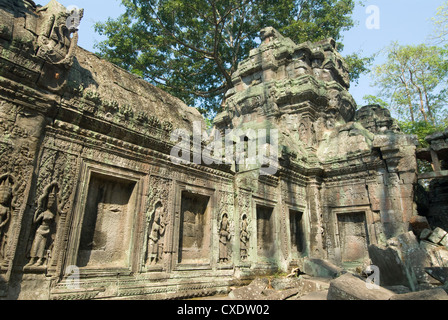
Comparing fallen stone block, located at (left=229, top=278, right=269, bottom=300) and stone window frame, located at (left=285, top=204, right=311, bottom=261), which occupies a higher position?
stone window frame, located at (left=285, top=204, right=311, bottom=261)

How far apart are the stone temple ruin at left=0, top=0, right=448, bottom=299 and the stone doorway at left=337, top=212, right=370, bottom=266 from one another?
0.10ft

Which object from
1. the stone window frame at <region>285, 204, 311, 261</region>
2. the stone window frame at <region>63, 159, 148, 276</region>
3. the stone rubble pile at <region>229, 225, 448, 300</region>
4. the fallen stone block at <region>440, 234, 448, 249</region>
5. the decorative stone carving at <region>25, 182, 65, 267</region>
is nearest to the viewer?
the decorative stone carving at <region>25, 182, 65, 267</region>

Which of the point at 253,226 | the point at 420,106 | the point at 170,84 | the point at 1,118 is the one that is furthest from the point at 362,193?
the point at 420,106

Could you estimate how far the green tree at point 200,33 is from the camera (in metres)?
18.5

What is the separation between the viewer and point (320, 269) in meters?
7.83

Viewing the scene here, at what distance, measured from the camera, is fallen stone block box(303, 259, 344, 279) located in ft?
25.2

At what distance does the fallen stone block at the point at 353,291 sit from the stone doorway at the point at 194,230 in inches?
106

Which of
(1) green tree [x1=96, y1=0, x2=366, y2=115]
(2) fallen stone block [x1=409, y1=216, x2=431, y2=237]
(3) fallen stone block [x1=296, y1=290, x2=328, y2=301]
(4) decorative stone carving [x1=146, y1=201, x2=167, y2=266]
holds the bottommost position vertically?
(3) fallen stone block [x1=296, y1=290, x2=328, y2=301]

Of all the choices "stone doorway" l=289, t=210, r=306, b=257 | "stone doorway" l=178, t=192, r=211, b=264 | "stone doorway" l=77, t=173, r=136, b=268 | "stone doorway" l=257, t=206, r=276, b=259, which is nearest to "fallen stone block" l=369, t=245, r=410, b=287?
"stone doorway" l=257, t=206, r=276, b=259

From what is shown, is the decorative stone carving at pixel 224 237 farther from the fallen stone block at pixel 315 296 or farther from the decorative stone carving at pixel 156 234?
the fallen stone block at pixel 315 296

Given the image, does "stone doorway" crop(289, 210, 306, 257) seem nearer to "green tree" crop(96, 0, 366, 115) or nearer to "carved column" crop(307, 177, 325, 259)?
"carved column" crop(307, 177, 325, 259)

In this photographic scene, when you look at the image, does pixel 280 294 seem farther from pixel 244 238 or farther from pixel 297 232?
pixel 297 232

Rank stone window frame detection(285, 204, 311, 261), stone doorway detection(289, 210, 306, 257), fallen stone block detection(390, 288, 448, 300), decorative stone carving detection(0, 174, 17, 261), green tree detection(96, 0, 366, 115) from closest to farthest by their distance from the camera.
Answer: decorative stone carving detection(0, 174, 17, 261), fallen stone block detection(390, 288, 448, 300), stone window frame detection(285, 204, 311, 261), stone doorway detection(289, 210, 306, 257), green tree detection(96, 0, 366, 115)

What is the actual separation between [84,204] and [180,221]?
6.44 ft
